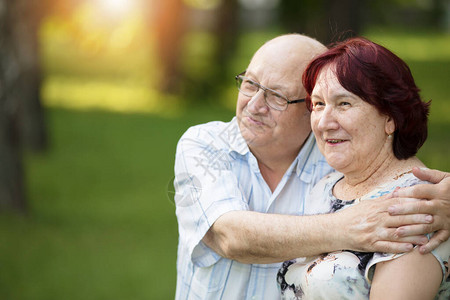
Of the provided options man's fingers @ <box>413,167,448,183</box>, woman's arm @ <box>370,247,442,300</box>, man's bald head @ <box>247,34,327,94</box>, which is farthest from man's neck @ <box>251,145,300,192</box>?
woman's arm @ <box>370,247,442,300</box>

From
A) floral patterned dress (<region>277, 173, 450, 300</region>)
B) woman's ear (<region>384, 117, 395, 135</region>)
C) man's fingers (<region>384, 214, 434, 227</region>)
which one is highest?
woman's ear (<region>384, 117, 395, 135</region>)

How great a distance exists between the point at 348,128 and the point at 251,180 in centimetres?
69

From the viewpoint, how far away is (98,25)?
A: 11797 millimetres

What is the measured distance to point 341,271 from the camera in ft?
7.14

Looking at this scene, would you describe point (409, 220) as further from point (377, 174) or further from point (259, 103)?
point (259, 103)

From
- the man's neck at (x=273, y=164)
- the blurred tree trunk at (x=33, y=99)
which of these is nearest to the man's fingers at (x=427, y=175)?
the man's neck at (x=273, y=164)

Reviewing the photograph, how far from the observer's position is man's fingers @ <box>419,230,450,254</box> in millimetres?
2061

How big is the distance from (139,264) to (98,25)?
6.43m

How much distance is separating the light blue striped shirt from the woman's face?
0.47 meters

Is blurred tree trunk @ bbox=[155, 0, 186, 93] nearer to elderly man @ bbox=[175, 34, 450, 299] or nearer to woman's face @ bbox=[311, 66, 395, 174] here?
elderly man @ bbox=[175, 34, 450, 299]

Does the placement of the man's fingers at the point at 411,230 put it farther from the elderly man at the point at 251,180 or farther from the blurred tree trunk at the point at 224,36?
the blurred tree trunk at the point at 224,36

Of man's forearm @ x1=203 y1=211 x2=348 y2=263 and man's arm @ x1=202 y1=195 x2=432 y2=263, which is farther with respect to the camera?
man's forearm @ x1=203 y1=211 x2=348 y2=263

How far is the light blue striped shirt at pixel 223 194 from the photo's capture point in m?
2.68

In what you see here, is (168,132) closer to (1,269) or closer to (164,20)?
(164,20)
